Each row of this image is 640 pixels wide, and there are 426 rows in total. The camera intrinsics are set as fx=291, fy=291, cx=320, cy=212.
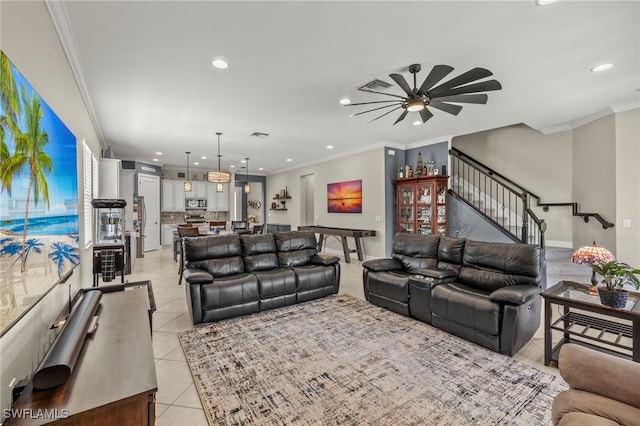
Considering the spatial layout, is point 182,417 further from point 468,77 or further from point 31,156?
point 468,77

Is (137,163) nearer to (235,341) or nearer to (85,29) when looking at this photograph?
(85,29)

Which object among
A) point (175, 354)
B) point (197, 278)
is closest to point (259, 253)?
point (197, 278)

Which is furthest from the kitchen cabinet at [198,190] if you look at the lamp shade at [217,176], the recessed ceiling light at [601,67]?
Result: the recessed ceiling light at [601,67]

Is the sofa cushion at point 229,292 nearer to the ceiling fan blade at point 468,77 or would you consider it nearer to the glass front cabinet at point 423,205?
the ceiling fan blade at point 468,77

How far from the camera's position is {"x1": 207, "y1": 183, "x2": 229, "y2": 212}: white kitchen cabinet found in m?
10.5

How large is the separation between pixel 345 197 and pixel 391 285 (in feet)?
14.7

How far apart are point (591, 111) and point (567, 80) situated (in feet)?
5.50

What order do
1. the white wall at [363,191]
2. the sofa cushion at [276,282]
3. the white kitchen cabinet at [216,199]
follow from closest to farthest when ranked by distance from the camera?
the sofa cushion at [276,282]
the white wall at [363,191]
the white kitchen cabinet at [216,199]

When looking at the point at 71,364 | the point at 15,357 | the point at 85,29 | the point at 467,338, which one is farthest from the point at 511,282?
the point at 85,29

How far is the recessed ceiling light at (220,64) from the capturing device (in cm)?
294

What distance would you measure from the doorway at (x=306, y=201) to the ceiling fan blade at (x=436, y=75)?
7196mm

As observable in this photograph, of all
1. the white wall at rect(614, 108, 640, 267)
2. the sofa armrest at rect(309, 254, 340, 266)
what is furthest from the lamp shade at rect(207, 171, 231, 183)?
the white wall at rect(614, 108, 640, 267)

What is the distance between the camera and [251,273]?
3.83 m

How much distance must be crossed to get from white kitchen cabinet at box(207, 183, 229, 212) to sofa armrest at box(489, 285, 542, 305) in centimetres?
971
